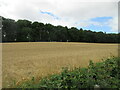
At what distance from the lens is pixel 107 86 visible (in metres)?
2.68

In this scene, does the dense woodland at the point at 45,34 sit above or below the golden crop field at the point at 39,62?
above

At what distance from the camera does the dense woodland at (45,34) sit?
54894 mm

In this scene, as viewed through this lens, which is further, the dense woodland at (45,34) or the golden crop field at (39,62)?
the dense woodland at (45,34)

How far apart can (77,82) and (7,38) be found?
2157 inches

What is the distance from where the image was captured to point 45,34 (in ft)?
219

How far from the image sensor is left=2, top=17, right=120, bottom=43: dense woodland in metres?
54.9

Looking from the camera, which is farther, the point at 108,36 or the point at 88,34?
the point at 88,34

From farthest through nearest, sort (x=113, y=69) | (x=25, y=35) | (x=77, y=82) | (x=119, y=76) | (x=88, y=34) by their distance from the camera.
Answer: (x=88, y=34) → (x=25, y=35) → (x=113, y=69) → (x=119, y=76) → (x=77, y=82)

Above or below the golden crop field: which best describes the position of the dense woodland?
above

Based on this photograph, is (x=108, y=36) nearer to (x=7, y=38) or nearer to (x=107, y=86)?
(x=7, y=38)

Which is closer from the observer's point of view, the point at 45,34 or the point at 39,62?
the point at 39,62

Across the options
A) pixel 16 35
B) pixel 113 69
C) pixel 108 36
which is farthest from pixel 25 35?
pixel 113 69

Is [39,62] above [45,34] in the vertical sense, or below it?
below

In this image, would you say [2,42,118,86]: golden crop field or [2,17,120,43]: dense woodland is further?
[2,17,120,43]: dense woodland
